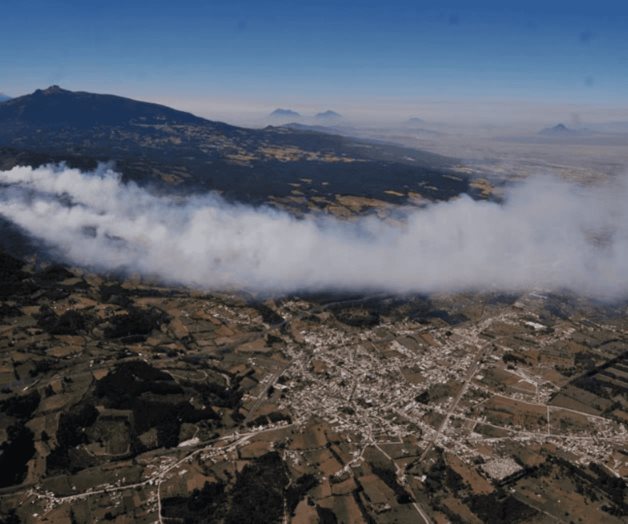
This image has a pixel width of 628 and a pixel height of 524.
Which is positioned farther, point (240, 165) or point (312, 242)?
point (240, 165)

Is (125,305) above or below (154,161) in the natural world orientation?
below

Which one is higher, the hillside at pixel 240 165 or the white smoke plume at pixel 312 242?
the hillside at pixel 240 165

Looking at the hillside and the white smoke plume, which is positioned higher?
the hillside

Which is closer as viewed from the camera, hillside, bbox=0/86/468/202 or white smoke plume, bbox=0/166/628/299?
white smoke plume, bbox=0/166/628/299

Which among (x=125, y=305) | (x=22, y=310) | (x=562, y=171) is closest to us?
(x=22, y=310)

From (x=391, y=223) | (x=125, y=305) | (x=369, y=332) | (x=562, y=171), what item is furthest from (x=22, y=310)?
(x=562, y=171)

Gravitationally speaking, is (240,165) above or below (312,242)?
above

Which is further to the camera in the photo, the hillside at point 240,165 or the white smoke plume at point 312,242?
the hillside at point 240,165

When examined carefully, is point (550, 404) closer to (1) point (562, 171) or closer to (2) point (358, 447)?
(2) point (358, 447)
